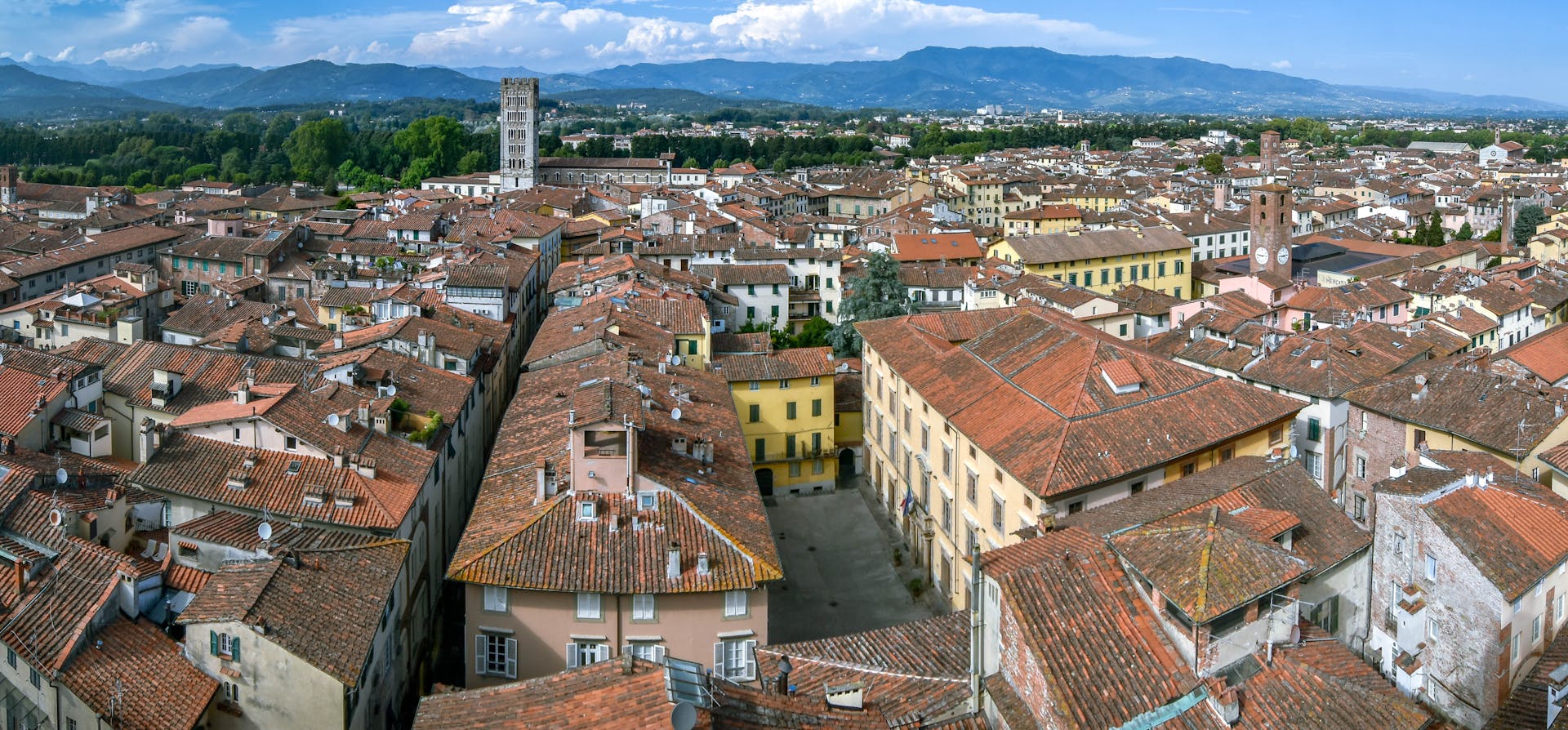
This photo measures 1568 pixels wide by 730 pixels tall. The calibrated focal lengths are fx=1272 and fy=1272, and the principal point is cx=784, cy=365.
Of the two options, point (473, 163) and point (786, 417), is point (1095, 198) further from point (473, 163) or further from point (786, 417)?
point (786, 417)

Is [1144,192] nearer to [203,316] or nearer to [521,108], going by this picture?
[521,108]

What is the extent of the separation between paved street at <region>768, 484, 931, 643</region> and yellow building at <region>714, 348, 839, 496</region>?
756mm

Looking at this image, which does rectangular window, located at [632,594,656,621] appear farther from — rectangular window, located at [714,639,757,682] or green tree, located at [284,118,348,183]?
green tree, located at [284,118,348,183]

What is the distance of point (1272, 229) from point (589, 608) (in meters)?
57.9

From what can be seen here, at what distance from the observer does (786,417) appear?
38.4m

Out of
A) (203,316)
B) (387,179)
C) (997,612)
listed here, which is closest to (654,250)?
(203,316)

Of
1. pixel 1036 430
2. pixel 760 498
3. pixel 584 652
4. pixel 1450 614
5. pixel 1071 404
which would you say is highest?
pixel 1071 404

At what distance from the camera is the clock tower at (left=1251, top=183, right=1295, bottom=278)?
227 feet

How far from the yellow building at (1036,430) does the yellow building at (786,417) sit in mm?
A: 4158

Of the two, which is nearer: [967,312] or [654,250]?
[967,312]

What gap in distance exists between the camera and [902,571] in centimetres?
3175

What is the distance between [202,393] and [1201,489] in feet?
75.5

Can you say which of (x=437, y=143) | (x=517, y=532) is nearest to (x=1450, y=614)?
(x=517, y=532)

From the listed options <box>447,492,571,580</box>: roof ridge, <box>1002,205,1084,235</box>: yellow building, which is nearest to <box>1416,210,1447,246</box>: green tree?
<box>1002,205,1084,235</box>: yellow building
